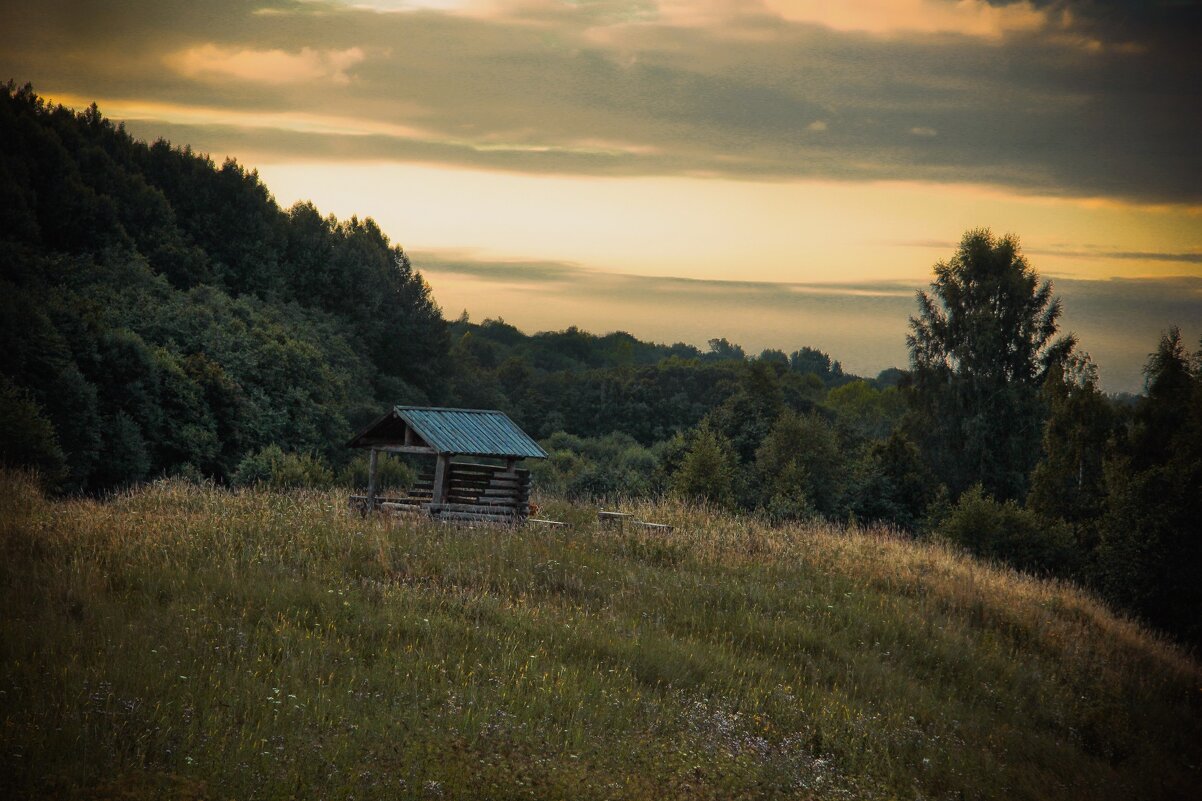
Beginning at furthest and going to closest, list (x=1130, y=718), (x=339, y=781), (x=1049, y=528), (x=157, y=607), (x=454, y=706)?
(x=1049, y=528) < (x=1130, y=718) < (x=157, y=607) < (x=454, y=706) < (x=339, y=781)

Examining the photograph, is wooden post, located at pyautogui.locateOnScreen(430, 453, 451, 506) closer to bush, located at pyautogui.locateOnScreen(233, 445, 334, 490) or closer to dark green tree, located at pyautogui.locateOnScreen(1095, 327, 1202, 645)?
bush, located at pyautogui.locateOnScreen(233, 445, 334, 490)

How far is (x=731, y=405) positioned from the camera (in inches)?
1869

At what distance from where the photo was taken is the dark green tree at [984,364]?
1816 inches

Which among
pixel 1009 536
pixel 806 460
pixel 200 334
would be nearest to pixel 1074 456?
pixel 1009 536

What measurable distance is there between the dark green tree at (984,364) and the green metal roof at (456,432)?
29.4 meters

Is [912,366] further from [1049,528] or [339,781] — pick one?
[339,781]

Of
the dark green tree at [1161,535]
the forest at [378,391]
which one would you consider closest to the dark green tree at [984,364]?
the forest at [378,391]

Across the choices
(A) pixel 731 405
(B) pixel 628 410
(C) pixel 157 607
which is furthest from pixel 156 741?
(B) pixel 628 410

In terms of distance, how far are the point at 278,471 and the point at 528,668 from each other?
22.8 metres

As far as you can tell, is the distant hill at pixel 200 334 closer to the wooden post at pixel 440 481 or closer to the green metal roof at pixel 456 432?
the green metal roof at pixel 456 432

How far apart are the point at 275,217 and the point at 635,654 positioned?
57017 mm

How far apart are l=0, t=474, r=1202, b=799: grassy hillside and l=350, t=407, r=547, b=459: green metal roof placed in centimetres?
238

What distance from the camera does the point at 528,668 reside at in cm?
1150

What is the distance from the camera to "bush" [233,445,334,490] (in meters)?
31.2
